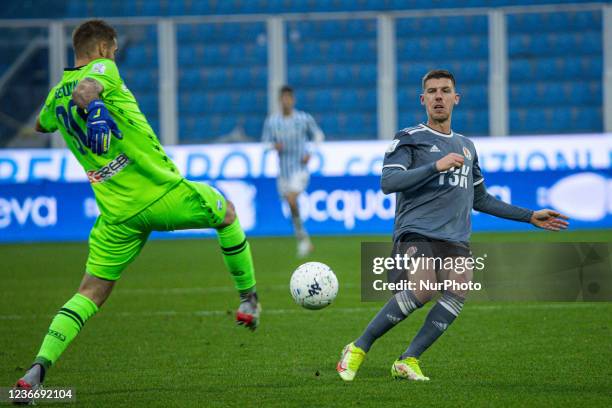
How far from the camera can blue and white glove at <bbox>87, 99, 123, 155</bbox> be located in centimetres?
569

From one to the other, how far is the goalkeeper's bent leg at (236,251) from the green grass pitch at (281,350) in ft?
2.00

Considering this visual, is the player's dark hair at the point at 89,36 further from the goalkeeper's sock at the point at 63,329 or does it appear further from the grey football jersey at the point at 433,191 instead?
the grey football jersey at the point at 433,191

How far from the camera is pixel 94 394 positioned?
20.2 feet

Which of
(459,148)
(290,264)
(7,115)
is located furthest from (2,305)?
(7,115)

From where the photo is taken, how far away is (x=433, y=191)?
634 centimetres

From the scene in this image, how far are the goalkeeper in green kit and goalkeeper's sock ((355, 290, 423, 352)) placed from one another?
3.54ft

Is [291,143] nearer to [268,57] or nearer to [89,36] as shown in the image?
[268,57]

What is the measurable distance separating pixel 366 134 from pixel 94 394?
46.8 feet

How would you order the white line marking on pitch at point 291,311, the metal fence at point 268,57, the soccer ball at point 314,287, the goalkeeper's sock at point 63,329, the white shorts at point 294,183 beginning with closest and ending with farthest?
1. the goalkeeper's sock at point 63,329
2. the soccer ball at point 314,287
3. the white line marking on pitch at point 291,311
4. the white shorts at point 294,183
5. the metal fence at point 268,57

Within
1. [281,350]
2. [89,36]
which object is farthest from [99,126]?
[281,350]

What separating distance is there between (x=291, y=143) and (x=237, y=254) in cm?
1081

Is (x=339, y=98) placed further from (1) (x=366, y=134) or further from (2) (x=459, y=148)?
(2) (x=459, y=148)

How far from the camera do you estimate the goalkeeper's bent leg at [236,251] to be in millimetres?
6246

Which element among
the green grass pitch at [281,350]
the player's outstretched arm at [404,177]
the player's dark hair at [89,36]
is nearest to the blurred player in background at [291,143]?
the green grass pitch at [281,350]
